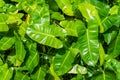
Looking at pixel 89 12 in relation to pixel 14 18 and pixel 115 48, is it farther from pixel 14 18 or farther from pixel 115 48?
pixel 14 18

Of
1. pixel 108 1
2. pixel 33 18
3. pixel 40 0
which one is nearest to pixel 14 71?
pixel 33 18

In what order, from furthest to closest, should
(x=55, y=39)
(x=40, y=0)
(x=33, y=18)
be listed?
1. (x=40, y=0)
2. (x=33, y=18)
3. (x=55, y=39)

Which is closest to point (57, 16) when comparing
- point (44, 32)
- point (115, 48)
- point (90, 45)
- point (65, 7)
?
point (65, 7)

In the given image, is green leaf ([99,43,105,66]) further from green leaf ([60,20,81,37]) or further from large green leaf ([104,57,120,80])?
green leaf ([60,20,81,37])

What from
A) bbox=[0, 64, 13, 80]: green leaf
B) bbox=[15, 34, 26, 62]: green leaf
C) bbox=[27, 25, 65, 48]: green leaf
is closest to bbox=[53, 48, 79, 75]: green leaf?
bbox=[27, 25, 65, 48]: green leaf

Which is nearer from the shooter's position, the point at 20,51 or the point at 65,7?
the point at 20,51

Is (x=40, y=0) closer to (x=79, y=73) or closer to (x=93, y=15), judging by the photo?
(x=93, y=15)
